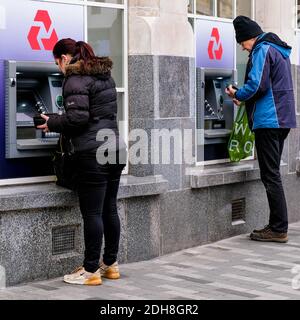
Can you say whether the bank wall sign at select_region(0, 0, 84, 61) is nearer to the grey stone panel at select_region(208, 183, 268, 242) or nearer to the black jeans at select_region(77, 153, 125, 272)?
the black jeans at select_region(77, 153, 125, 272)

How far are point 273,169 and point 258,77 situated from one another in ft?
3.07

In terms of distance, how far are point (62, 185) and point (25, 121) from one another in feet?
1.94

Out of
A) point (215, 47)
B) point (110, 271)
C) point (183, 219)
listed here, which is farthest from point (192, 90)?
point (110, 271)

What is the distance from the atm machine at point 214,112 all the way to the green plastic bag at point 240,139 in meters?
0.15

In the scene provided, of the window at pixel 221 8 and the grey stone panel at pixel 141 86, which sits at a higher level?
the window at pixel 221 8

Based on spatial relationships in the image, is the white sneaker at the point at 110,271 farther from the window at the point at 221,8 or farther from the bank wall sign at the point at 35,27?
the window at the point at 221,8

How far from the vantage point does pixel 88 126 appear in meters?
6.23

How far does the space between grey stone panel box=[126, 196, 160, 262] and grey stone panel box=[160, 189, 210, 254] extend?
101 mm

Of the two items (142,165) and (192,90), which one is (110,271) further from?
(192,90)

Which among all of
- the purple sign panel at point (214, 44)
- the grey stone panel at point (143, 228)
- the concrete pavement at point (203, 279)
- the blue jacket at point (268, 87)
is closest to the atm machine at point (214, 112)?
the purple sign panel at point (214, 44)

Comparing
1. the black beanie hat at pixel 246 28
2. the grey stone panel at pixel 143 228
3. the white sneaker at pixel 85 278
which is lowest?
the white sneaker at pixel 85 278

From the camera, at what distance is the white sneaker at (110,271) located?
6.62 meters

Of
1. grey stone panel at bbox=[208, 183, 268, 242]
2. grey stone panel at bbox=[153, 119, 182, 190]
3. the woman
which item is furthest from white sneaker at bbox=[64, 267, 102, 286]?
grey stone panel at bbox=[208, 183, 268, 242]
